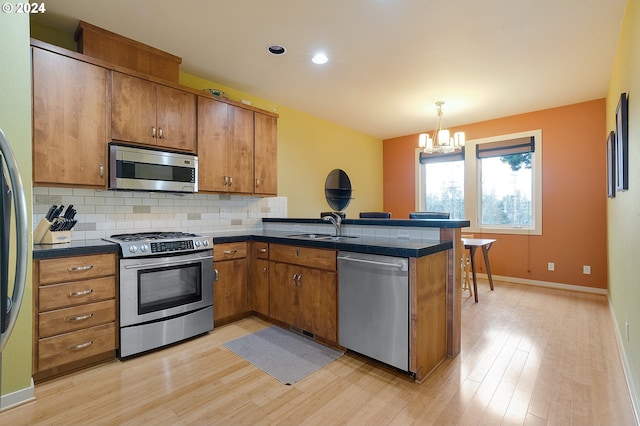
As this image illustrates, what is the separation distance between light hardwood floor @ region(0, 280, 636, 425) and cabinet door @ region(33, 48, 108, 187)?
1.47 metres

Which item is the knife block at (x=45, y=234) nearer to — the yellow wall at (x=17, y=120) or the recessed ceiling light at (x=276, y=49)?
the yellow wall at (x=17, y=120)

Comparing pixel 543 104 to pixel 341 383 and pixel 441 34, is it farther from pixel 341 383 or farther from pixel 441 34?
pixel 341 383

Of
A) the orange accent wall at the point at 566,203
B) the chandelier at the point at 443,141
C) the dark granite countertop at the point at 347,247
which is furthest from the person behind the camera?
the orange accent wall at the point at 566,203

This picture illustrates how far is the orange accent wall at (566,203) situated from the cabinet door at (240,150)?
402cm

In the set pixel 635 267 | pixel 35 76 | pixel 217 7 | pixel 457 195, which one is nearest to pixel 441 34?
pixel 217 7

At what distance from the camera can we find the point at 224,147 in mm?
3357

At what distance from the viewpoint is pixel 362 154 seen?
20.2 ft

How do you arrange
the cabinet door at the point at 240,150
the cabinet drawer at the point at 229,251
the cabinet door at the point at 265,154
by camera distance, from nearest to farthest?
the cabinet drawer at the point at 229,251 → the cabinet door at the point at 240,150 → the cabinet door at the point at 265,154

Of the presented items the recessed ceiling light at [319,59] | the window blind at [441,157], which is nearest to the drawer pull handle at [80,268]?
the recessed ceiling light at [319,59]

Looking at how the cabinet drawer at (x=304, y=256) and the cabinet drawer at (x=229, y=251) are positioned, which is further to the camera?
the cabinet drawer at (x=229, y=251)

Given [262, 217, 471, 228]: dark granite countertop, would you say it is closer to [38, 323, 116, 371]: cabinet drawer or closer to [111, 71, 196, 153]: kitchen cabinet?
[111, 71, 196, 153]: kitchen cabinet

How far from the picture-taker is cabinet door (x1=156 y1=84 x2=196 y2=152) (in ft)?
9.35

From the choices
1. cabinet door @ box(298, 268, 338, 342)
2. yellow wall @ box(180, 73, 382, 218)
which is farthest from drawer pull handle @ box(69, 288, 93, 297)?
yellow wall @ box(180, 73, 382, 218)

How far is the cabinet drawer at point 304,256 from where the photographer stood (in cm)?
249
